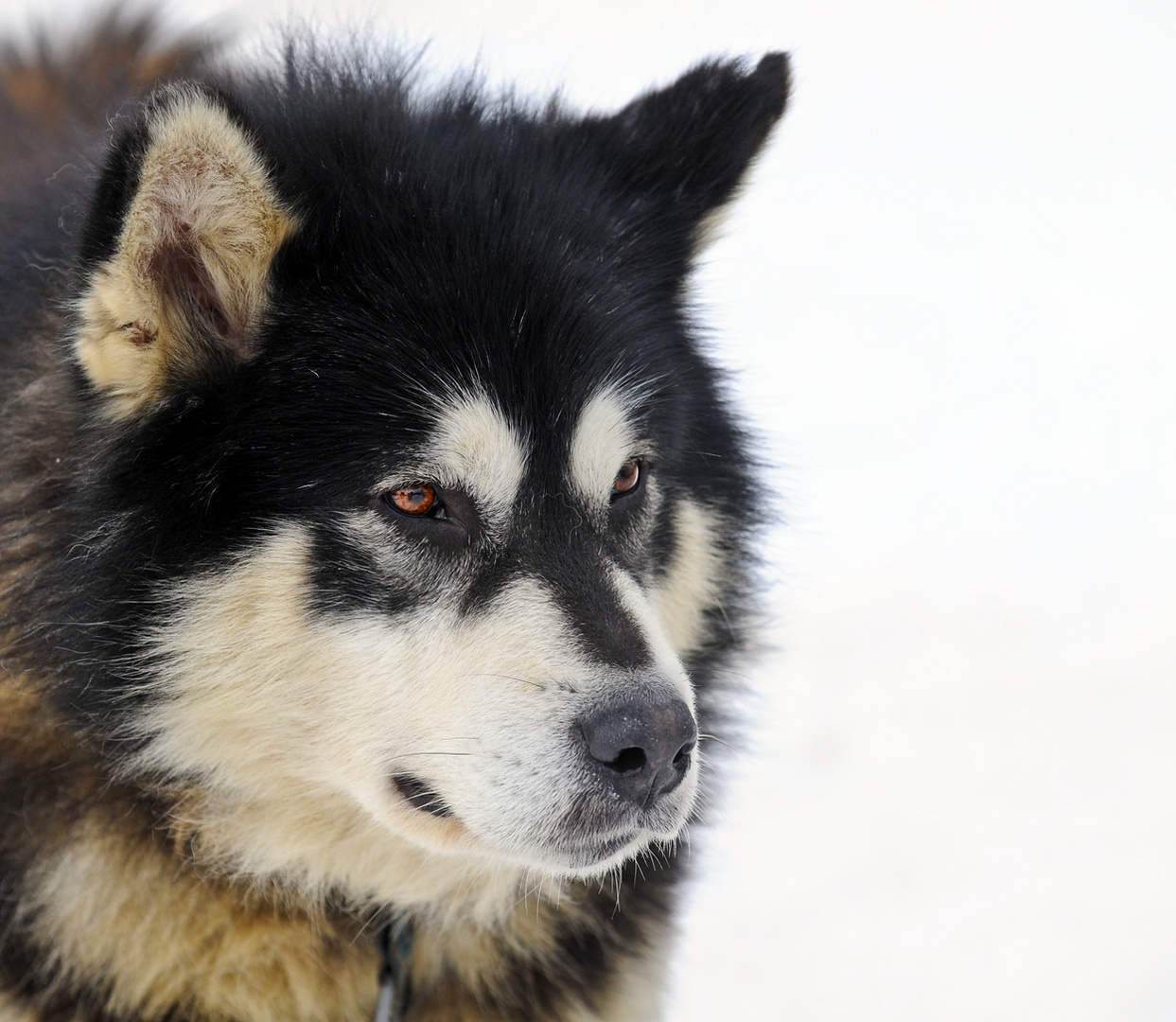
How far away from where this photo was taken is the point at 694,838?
10.2 feet

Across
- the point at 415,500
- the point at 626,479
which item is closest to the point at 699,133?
the point at 626,479

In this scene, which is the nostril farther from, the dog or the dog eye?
the dog eye

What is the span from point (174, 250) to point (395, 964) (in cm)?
152

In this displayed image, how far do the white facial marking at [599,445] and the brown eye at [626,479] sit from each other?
0.04 m

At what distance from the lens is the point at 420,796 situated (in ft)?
7.62

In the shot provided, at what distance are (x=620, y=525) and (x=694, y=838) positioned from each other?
0.96 m

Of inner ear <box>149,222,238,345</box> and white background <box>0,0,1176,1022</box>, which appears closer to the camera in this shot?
inner ear <box>149,222,238,345</box>

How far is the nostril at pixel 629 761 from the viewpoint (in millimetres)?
2152

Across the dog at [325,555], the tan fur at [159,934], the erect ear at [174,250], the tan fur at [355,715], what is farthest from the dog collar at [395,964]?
the erect ear at [174,250]

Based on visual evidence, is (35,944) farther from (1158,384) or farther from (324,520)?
(1158,384)

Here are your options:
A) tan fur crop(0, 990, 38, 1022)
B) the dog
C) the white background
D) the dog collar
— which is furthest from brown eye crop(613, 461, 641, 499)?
tan fur crop(0, 990, 38, 1022)

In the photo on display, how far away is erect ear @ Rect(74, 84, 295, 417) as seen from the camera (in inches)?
80.9

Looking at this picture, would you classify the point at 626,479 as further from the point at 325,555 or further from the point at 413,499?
the point at 325,555

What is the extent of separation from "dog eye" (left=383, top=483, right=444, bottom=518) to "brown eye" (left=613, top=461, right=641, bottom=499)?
1.27 ft
